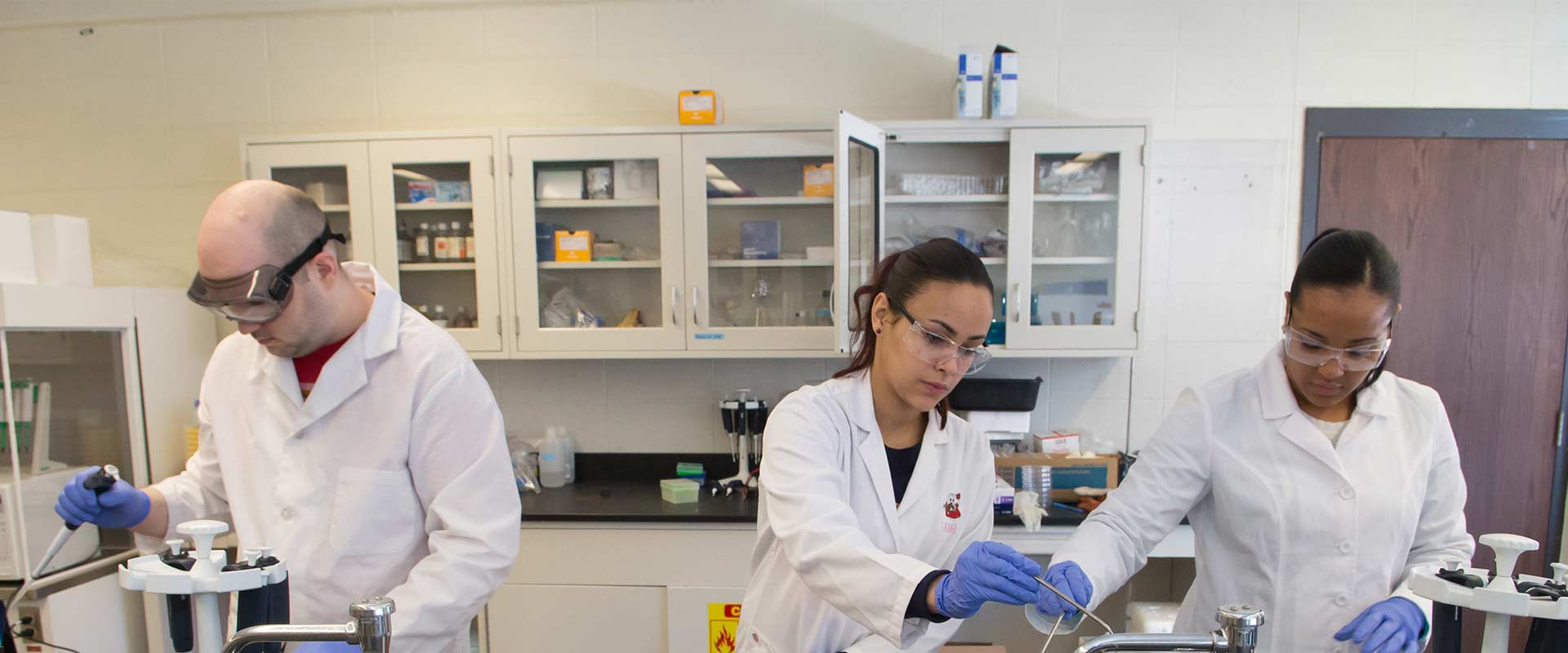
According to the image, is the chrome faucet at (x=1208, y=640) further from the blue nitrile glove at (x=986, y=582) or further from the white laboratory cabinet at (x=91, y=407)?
the white laboratory cabinet at (x=91, y=407)

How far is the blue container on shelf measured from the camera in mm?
→ 2389

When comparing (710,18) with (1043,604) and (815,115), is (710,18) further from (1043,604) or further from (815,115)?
(1043,604)

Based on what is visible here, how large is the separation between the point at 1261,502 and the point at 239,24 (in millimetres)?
3436

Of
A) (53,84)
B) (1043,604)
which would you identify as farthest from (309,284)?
(53,84)

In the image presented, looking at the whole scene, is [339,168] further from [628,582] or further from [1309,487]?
[1309,487]

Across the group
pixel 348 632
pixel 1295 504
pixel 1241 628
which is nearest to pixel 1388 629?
pixel 1295 504

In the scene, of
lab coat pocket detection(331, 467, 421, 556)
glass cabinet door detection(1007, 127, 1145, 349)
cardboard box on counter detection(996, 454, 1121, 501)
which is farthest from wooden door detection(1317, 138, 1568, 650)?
lab coat pocket detection(331, 467, 421, 556)

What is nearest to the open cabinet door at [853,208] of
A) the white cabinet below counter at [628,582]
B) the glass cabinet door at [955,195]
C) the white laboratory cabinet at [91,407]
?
the glass cabinet door at [955,195]

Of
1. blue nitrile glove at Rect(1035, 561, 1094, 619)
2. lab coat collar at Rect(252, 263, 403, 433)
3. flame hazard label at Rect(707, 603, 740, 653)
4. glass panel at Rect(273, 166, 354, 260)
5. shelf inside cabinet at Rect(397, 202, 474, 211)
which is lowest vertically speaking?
flame hazard label at Rect(707, 603, 740, 653)

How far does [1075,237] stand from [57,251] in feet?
9.91

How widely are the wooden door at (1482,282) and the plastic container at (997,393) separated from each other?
48.0 inches

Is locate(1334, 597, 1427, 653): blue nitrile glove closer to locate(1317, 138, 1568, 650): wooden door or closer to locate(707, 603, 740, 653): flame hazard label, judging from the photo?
locate(707, 603, 740, 653): flame hazard label

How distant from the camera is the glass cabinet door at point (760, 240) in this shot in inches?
91.0

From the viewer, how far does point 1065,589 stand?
3.31 feet
